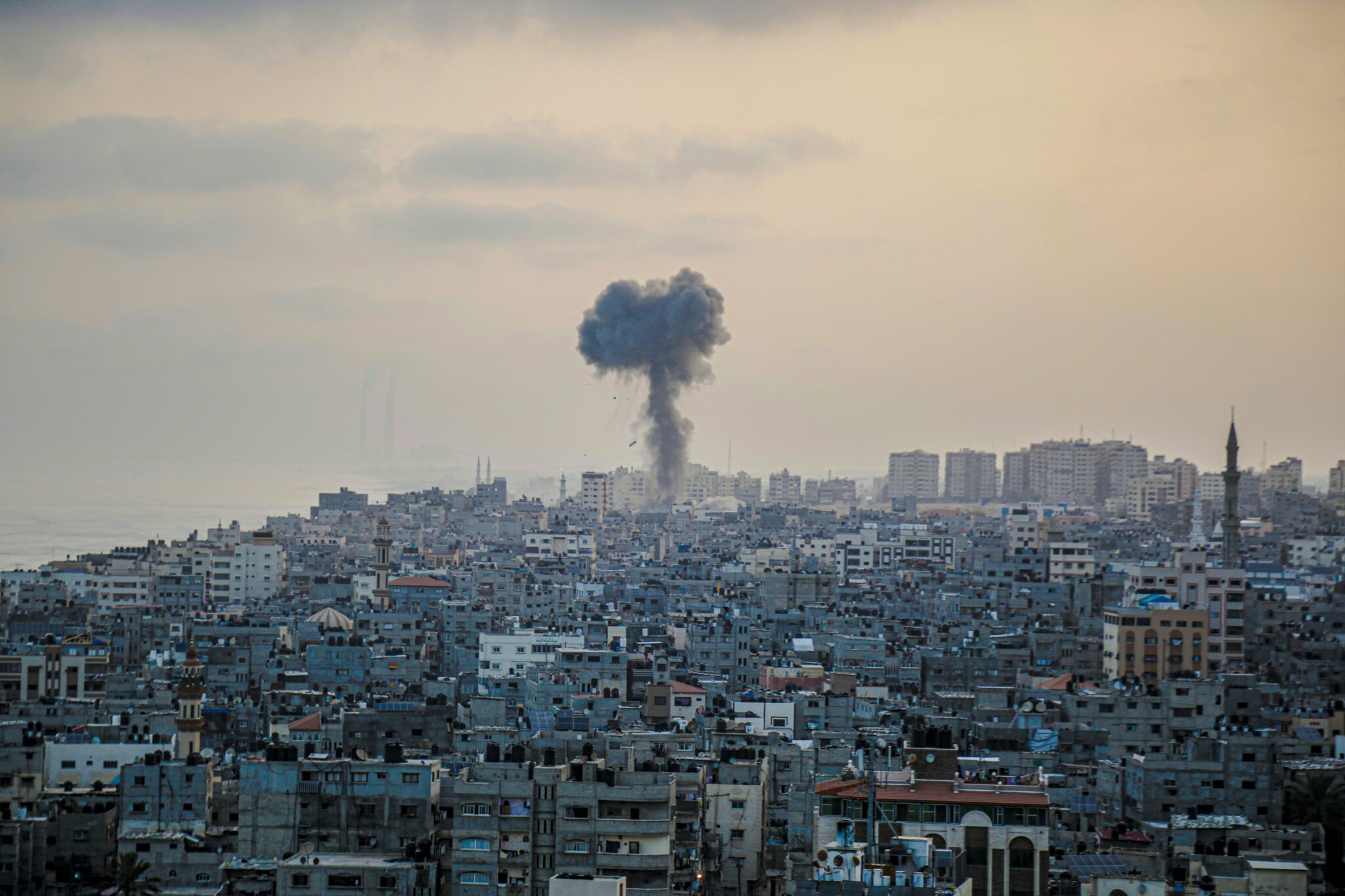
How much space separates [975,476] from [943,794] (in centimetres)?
17530

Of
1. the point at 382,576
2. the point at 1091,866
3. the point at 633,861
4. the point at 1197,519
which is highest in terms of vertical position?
the point at 1197,519

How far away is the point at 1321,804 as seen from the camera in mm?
29594

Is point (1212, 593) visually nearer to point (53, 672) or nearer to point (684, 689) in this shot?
point (684, 689)

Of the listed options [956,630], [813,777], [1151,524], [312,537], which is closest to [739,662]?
[956,630]

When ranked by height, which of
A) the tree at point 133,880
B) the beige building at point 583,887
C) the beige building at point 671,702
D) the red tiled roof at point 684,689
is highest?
the red tiled roof at point 684,689

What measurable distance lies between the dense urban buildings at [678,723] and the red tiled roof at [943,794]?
0.05 metres

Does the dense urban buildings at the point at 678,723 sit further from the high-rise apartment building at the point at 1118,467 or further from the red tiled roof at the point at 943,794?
the high-rise apartment building at the point at 1118,467

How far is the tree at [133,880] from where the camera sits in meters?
26.1

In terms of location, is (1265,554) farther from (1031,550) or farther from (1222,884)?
(1222,884)

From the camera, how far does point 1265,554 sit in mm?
85938

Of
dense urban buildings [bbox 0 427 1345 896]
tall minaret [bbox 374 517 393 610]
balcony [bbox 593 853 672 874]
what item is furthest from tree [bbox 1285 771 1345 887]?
tall minaret [bbox 374 517 393 610]

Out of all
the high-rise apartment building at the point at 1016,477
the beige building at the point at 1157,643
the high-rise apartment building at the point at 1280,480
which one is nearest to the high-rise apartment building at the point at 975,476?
the high-rise apartment building at the point at 1016,477

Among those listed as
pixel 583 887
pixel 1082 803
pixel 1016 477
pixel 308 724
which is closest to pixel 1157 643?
pixel 1082 803

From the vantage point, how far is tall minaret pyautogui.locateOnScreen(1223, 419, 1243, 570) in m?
69.3
